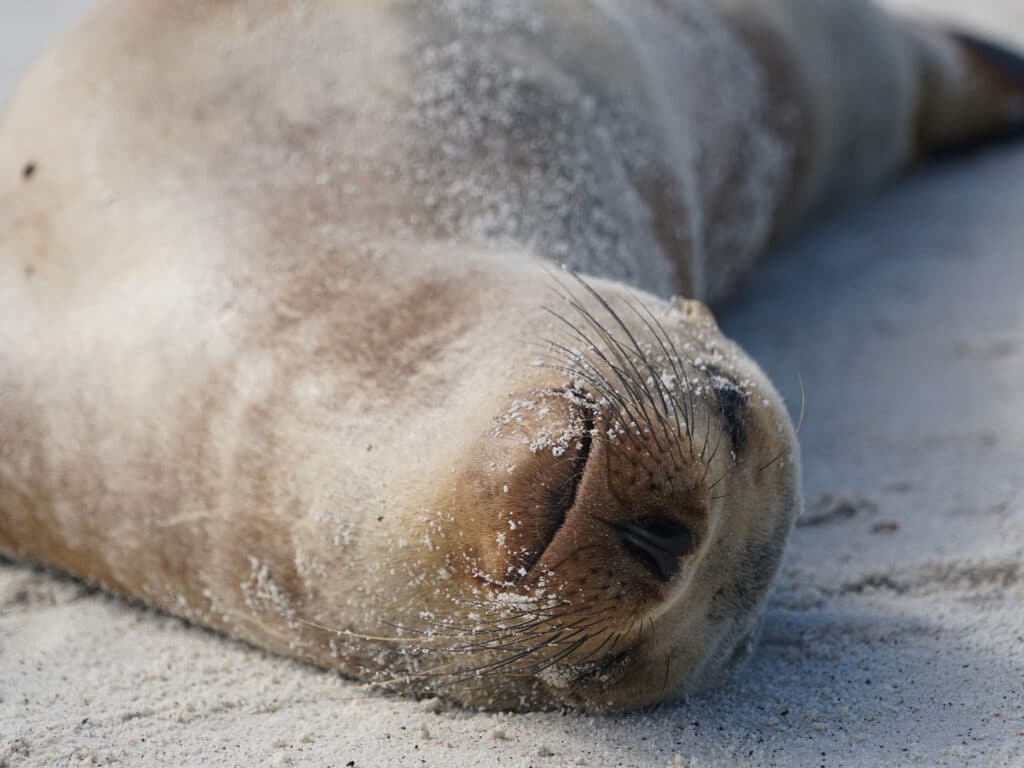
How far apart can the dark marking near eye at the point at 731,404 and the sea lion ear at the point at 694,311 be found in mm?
192

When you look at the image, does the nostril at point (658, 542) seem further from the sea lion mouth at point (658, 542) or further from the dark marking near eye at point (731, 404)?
the dark marking near eye at point (731, 404)

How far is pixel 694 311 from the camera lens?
2281 mm

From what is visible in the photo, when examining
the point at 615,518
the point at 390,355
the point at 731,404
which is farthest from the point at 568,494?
the point at 390,355

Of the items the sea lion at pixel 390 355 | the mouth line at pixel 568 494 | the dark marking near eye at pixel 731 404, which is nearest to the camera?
the mouth line at pixel 568 494

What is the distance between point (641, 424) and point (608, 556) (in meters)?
0.19

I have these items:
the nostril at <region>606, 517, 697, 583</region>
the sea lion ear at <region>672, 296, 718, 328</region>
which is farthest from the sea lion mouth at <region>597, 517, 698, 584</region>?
the sea lion ear at <region>672, 296, 718, 328</region>

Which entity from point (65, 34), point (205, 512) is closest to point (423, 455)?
point (205, 512)

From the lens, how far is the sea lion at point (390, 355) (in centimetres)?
180

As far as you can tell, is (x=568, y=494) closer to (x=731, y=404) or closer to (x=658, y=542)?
(x=658, y=542)

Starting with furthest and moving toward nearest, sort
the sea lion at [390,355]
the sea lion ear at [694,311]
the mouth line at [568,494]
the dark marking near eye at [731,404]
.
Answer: the sea lion ear at [694,311] → the dark marking near eye at [731,404] → the sea lion at [390,355] → the mouth line at [568,494]

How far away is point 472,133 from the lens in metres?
2.66

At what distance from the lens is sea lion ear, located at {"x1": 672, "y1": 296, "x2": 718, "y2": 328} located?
2.26m

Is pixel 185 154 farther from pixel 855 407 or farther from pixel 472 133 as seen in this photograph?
pixel 855 407

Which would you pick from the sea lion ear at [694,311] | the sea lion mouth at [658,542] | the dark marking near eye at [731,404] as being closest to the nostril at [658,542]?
the sea lion mouth at [658,542]
